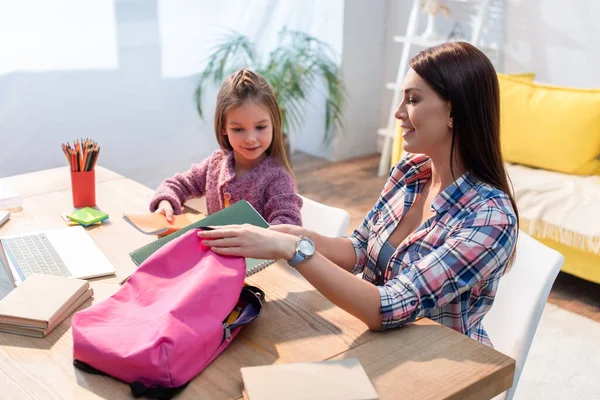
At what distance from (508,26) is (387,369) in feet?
11.7

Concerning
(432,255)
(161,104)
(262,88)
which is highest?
(262,88)

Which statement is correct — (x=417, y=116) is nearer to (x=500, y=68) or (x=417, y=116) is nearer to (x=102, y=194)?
(x=102, y=194)

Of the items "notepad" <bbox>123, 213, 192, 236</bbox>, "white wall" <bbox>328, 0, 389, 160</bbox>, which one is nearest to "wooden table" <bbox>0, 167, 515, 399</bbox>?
"notepad" <bbox>123, 213, 192, 236</bbox>

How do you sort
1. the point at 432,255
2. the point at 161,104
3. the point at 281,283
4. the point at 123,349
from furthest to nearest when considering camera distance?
the point at 161,104, the point at 281,283, the point at 432,255, the point at 123,349

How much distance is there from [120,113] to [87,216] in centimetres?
220

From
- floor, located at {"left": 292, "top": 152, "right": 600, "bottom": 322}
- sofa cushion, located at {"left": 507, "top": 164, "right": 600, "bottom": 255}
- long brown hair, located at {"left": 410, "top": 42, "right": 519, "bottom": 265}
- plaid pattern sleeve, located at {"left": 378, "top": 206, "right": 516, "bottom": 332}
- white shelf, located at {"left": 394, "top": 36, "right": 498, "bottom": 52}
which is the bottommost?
floor, located at {"left": 292, "top": 152, "right": 600, "bottom": 322}

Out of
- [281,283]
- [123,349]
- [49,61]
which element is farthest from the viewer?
[49,61]

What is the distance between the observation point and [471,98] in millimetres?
1415

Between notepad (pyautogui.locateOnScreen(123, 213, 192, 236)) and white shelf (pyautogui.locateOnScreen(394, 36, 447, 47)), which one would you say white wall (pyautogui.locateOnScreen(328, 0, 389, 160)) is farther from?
notepad (pyautogui.locateOnScreen(123, 213, 192, 236))

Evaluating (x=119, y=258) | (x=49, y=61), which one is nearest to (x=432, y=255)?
(x=119, y=258)

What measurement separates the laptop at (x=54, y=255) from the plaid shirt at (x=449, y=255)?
62 centimetres

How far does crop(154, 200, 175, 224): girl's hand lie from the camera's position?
5.82ft

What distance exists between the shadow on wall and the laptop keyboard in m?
2.13

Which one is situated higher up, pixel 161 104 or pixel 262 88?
pixel 262 88
